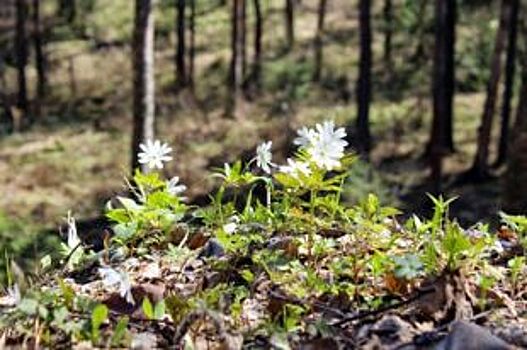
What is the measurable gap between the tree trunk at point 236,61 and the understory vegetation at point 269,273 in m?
21.6

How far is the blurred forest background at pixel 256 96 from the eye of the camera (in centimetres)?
1759

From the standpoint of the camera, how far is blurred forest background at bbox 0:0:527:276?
17.6 meters

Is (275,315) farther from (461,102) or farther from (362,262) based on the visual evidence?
(461,102)

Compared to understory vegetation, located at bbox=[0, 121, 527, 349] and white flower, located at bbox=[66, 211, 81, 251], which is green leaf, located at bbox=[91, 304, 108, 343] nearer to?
understory vegetation, located at bbox=[0, 121, 527, 349]

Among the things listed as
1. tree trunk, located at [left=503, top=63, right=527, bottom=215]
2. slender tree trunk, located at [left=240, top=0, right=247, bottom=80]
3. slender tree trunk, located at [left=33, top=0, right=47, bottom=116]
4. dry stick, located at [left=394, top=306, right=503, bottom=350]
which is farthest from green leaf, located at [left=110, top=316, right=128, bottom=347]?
slender tree trunk, located at [left=33, top=0, right=47, bottom=116]

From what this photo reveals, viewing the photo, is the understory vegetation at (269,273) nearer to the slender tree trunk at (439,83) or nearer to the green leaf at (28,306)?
the green leaf at (28,306)

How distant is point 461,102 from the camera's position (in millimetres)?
26484

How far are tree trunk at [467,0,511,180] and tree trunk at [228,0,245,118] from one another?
24.8 feet

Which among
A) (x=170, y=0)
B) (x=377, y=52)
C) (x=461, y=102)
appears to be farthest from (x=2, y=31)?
(x=461, y=102)

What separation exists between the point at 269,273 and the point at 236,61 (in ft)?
74.5

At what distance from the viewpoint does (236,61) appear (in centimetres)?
2481

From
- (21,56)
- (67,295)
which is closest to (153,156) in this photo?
(67,295)

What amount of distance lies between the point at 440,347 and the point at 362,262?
44 centimetres

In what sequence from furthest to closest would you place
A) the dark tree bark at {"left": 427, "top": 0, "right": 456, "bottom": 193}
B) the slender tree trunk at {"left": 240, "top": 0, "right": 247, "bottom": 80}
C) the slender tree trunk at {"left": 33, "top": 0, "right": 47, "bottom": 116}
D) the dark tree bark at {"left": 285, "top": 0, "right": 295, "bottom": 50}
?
the dark tree bark at {"left": 285, "top": 0, "right": 295, "bottom": 50} → the slender tree trunk at {"left": 33, "top": 0, "right": 47, "bottom": 116} → the slender tree trunk at {"left": 240, "top": 0, "right": 247, "bottom": 80} → the dark tree bark at {"left": 427, "top": 0, "right": 456, "bottom": 193}
